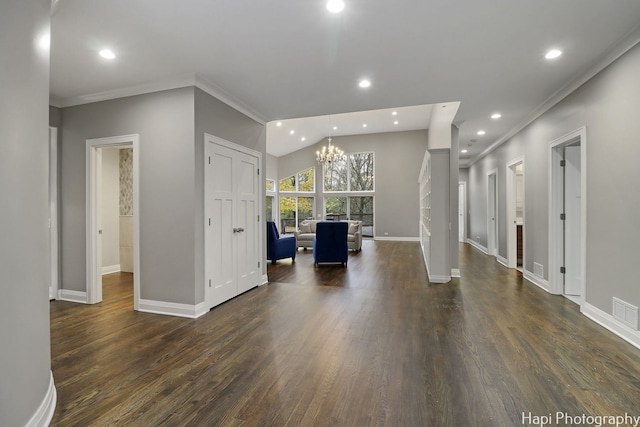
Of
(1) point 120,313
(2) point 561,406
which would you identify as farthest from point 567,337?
(1) point 120,313

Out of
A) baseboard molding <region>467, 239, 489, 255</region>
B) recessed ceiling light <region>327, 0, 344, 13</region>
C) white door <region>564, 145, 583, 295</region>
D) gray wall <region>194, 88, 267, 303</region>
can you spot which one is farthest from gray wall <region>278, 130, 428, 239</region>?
recessed ceiling light <region>327, 0, 344, 13</region>

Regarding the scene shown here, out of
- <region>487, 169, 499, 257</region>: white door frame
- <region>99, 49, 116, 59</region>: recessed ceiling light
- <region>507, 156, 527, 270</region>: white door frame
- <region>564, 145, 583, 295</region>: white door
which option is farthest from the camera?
<region>487, 169, 499, 257</region>: white door frame

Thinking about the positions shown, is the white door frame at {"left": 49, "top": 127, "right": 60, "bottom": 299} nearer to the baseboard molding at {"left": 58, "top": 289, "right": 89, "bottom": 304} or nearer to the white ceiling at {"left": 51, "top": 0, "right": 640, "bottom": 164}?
the baseboard molding at {"left": 58, "top": 289, "right": 89, "bottom": 304}

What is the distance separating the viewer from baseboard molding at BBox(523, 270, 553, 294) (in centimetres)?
431

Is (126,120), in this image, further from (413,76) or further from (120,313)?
(413,76)

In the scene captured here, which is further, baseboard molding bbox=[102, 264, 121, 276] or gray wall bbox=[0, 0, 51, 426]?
baseboard molding bbox=[102, 264, 121, 276]

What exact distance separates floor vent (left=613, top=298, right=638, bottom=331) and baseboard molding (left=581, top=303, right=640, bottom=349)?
38 mm

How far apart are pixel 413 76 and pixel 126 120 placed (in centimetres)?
332

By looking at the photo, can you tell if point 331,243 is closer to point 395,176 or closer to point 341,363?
point 341,363

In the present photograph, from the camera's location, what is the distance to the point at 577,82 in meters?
3.45

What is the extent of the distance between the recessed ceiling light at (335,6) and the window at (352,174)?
32.6 ft

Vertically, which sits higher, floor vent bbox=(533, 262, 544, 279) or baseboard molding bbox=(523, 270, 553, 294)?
floor vent bbox=(533, 262, 544, 279)

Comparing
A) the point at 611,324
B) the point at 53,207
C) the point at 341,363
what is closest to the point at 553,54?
the point at 611,324

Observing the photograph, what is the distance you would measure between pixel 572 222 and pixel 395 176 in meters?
7.67
